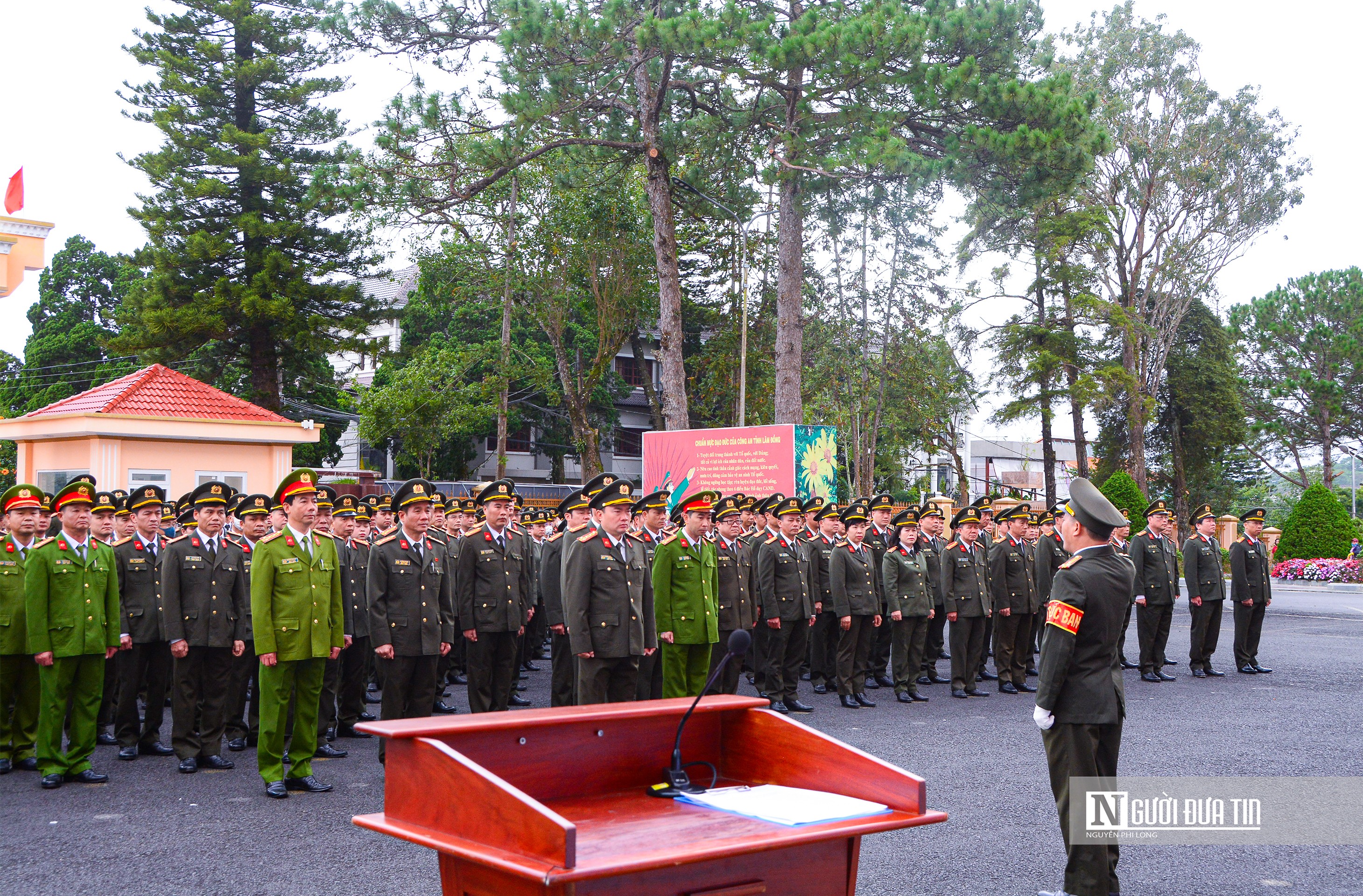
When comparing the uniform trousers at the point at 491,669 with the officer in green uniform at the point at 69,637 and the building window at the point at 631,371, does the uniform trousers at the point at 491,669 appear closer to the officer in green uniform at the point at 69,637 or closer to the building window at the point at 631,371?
the officer in green uniform at the point at 69,637

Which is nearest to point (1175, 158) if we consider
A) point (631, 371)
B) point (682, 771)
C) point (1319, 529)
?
point (1319, 529)

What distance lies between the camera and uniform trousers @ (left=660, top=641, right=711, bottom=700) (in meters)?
8.41

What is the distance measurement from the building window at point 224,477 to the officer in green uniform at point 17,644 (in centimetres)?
1420

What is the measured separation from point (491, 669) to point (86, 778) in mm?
2855

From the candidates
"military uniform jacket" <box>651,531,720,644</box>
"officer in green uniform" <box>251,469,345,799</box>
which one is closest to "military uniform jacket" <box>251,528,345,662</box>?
"officer in green uniform" <box>251,469,345,799</box>

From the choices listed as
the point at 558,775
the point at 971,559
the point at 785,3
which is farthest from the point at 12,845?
the point at 785,3

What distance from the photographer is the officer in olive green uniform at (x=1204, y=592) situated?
12.4m

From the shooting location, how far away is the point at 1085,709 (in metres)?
4.86

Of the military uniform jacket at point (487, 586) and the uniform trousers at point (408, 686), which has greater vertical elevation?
the military uniform jacket at point (487, 586)

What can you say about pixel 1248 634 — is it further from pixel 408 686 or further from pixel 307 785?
pixel 307 785

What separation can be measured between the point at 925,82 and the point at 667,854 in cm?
1503

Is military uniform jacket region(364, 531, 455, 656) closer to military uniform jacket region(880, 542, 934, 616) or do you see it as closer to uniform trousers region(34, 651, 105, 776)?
uniform trousers region(34, 651, 105, 776)

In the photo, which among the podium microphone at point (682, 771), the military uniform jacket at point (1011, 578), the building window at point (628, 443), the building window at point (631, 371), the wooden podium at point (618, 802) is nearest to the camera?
the wooden podium at point (618, 802)

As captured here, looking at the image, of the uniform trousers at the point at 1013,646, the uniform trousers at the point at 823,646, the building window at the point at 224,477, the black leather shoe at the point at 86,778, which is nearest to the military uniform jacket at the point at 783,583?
the uniform trousers at the point at 823,646
